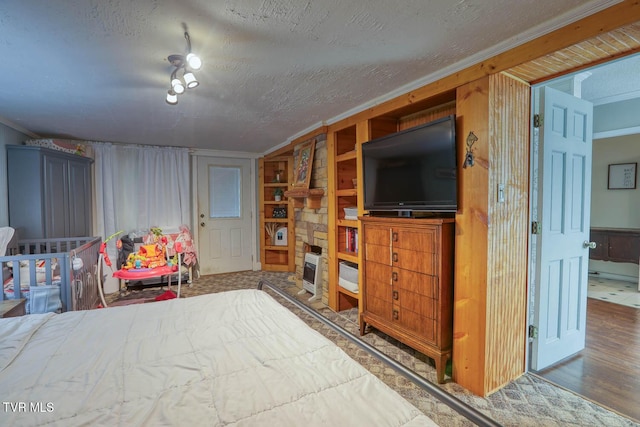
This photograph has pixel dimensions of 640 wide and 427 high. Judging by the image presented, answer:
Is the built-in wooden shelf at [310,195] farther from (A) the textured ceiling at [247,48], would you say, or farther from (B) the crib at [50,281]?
(B) the crib at [50,281]

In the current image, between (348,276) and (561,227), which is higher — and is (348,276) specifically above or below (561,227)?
below

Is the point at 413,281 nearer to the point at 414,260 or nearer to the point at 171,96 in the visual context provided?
the point at 414,260

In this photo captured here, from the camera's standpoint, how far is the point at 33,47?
5.90ft

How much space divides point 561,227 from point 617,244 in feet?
11.2

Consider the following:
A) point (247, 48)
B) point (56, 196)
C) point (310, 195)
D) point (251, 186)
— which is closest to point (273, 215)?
point (251, 186)

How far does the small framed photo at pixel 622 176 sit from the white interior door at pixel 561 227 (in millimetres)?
3209

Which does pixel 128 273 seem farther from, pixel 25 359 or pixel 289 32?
pixel 289 32

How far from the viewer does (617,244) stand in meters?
4.56

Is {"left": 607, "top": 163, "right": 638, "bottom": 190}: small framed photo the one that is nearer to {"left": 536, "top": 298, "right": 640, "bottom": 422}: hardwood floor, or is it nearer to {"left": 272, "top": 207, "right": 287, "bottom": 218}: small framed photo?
{"left": 536, "top": 298, "right": 640, "bottom": 422}: hardwood floor

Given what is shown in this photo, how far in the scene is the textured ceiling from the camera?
148 cm

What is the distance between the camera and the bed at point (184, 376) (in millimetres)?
884

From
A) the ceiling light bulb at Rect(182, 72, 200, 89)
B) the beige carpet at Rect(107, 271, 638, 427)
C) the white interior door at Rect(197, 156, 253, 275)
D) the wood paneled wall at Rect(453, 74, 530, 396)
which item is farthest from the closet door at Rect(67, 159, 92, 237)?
the wood paneled wall at Rect(453, 74, 530, 396)

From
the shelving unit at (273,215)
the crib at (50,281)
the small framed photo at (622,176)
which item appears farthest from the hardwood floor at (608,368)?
the shelving unit at (273,215)

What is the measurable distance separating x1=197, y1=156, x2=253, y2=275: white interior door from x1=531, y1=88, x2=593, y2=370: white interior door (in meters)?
4.65
